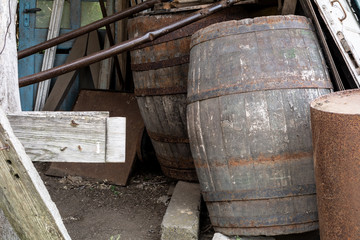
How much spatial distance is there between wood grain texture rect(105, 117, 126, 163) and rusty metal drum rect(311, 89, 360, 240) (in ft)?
2.73

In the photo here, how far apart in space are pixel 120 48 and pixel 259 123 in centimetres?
108

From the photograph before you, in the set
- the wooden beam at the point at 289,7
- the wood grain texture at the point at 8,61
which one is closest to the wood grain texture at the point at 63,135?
the wood grain texture at the point at 8,61

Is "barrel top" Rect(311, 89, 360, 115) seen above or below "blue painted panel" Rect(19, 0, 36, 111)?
above

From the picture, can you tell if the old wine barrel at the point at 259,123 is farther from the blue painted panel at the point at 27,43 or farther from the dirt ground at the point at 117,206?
the blue painted panel at the point at 27,43

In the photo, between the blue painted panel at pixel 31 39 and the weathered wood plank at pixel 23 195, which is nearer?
the weathered wood plank at pixel 23 195

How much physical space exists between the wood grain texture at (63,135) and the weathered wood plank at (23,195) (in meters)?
0.26

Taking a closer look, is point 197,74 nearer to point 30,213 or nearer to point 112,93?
point 30,213

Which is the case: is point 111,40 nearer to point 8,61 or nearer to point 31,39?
point 31,39

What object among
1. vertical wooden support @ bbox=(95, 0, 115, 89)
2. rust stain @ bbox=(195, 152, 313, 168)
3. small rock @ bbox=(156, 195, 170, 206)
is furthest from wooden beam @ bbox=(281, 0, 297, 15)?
vertical wooden support @ bbox=(95, 0, 115, 89)

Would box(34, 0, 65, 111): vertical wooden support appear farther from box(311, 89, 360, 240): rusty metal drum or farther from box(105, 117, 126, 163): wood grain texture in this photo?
box(311, 89, 360, 240): rusty metal drum

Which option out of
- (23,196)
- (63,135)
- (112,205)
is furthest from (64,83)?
(23,196)

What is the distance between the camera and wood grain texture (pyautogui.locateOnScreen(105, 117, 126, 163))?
186 cm

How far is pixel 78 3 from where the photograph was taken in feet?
17.3

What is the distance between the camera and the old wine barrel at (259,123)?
259cm
